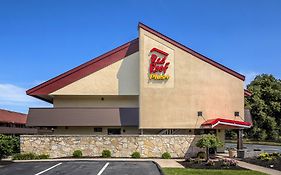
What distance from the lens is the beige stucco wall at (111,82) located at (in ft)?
104

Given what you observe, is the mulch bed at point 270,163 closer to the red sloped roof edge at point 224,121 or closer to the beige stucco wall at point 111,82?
the red sloped roof edge at point 224,121

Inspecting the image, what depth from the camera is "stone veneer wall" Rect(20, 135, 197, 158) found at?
92.6ft

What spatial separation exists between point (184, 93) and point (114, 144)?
287 inches

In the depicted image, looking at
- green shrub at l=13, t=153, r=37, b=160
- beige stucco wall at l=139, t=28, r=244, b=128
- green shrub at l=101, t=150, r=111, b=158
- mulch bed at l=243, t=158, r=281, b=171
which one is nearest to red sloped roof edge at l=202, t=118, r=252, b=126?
beige stucco wall at l=139, t=28, r=244, b=128

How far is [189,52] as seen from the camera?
30.8m

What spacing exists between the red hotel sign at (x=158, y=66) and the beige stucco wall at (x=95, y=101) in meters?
3.68

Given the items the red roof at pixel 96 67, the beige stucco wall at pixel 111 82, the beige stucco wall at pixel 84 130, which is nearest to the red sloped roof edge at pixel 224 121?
the red roof at pixel 96 67

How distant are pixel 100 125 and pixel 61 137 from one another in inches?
136

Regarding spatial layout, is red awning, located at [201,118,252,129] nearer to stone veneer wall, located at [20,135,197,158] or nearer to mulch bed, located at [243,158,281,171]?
stone veneer wall, located at [20,135,197,158]

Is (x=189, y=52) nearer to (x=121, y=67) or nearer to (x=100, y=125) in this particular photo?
(x=121, y=67)

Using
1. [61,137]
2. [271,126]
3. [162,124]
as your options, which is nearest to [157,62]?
[162,124]

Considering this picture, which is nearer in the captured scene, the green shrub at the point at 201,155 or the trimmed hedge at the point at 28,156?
the green shrub at the point at 201,155

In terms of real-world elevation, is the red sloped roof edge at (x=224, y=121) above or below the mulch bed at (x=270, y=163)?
above

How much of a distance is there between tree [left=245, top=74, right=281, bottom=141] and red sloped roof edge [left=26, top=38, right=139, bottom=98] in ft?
98.5
